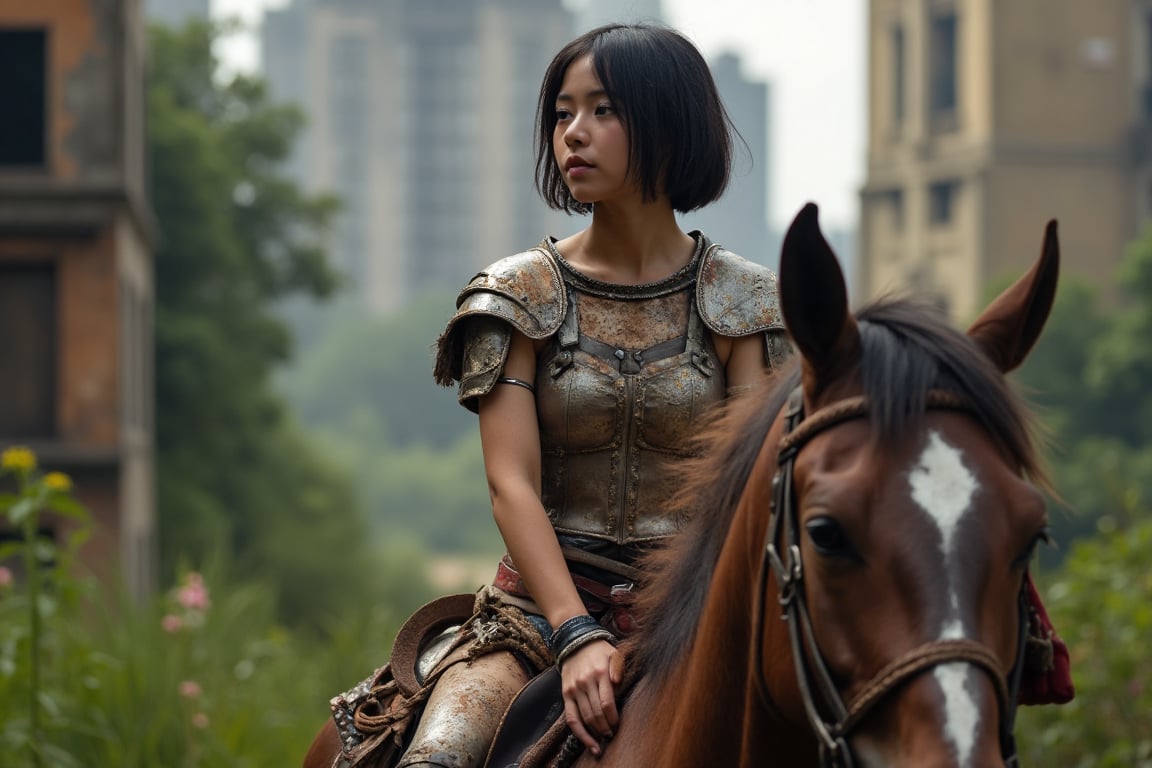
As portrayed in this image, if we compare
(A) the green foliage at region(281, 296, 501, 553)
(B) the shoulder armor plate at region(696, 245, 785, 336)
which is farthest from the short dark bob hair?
(A) the green foliage at region(281, 296, 501, 553)

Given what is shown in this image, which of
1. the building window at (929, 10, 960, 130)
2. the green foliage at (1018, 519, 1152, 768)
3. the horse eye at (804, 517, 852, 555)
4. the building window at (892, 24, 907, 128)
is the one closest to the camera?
the horse eye at (804, 517, 852, 555)

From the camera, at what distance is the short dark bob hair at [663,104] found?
3.67 meters

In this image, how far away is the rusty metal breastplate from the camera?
3.62 m

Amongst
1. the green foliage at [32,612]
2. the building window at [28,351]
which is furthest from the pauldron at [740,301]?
the building window at [28,351]

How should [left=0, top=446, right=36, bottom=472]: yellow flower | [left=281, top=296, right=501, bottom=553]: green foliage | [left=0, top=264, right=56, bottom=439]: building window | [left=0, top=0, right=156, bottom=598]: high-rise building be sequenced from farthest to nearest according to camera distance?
[left=281, top=296, right=501, bottom=553]: green foliage < [left=0, top=0, right=156, bottom=598]: high-rise building < [left=0, top=264, right=56, bottom=439]: building window < [left=0, top=446, right=36, bottom=472]: yellow flower

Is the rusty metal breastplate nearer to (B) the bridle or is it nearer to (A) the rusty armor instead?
(A) the rusty armor

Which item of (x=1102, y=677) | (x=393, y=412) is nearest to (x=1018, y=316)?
(x=1102, y=677)

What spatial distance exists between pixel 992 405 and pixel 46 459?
24023mm

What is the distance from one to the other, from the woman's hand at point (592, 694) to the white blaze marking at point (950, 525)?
0.99 meters

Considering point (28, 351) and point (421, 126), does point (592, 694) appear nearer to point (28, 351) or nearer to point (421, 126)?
point (28, 351)

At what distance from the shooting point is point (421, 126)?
158 metres

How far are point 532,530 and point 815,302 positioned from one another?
3.45 ft

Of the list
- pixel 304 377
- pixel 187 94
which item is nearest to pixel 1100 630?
pixel 187 94

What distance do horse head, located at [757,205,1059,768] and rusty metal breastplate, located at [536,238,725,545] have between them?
99cm
